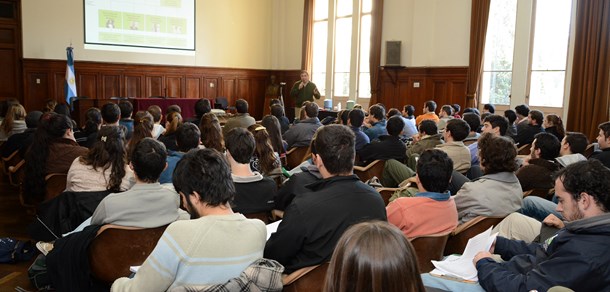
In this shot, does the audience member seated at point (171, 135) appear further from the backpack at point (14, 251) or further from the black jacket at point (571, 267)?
the black jacket at point (571, 267)

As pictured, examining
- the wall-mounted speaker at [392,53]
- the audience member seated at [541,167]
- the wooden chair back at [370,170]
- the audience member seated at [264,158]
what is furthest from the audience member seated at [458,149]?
the wall-mounted speaker at [392,53]

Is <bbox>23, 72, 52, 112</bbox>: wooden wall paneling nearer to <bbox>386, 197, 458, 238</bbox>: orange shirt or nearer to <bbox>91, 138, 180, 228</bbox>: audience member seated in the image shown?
<bbox>91, 138, 180, 228</bbox>: audience member seated

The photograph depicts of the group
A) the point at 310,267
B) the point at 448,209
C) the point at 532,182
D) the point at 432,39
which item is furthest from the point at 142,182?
the point at 432,39

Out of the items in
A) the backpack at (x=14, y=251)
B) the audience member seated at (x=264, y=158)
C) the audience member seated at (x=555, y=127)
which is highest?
the audience member seated at (x=555, y=127)

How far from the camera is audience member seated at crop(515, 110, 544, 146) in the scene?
637 cm

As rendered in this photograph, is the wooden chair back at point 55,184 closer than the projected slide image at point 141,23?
Yes

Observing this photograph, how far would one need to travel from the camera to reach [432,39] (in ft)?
37.2

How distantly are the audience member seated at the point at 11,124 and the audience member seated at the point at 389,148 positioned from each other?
4668 mm

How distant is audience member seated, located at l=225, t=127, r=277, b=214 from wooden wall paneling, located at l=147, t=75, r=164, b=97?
1045cm

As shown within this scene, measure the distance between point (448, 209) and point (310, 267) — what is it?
104 centimetres

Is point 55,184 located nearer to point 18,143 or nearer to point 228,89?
point 18,143

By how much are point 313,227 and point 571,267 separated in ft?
3.15

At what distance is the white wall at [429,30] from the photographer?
10859mm

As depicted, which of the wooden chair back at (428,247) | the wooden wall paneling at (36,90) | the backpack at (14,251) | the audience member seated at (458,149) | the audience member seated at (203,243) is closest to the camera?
the audience member seated at (203,243)
